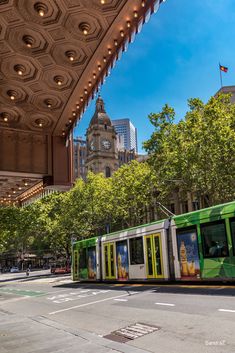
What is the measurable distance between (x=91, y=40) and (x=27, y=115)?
3.09m

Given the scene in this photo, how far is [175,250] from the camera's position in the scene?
17531mm

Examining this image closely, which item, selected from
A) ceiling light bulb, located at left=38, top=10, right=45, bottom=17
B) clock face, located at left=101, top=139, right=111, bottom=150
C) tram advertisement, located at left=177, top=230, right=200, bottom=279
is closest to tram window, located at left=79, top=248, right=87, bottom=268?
tram advertisement, located at left=177, top=230, right=200, bottom=279

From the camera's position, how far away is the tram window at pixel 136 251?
796 inches

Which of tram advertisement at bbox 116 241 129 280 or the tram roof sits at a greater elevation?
the tram roof

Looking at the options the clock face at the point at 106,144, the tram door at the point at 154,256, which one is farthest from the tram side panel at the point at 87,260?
the clock face at the point at 106,144

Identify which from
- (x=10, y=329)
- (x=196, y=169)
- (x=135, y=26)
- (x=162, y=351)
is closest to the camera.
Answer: (x=135, y=26)

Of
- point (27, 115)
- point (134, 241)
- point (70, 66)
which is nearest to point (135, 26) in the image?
point (70, 66)

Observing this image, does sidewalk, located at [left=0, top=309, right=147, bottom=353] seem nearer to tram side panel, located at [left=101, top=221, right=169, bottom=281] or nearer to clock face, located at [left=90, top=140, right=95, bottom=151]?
tram side panel, located at [left=101, top=221, right=169, bottom=281]

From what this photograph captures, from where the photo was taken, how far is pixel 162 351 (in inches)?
262

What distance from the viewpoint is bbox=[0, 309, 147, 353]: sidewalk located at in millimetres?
A: 6895

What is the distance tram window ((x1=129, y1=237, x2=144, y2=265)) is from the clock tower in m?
87.2

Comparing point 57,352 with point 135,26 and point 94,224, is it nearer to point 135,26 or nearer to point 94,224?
point 135,26

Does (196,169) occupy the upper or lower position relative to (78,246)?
upper

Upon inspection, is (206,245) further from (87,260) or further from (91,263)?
(87,260)
